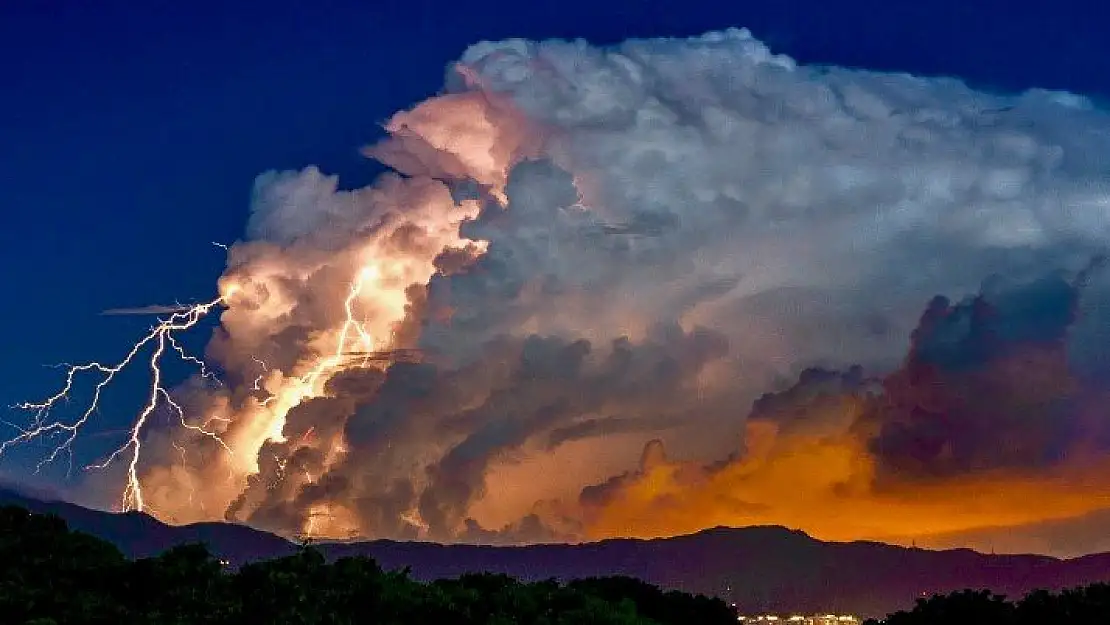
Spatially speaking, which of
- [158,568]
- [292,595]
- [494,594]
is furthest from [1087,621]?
[158,568]

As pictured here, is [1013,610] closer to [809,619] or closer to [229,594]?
[229,594]

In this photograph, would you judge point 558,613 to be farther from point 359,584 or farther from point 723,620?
point 723,620

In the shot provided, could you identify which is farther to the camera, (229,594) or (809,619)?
(809,619)

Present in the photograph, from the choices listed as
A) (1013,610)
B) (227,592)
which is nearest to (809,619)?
(1013,610)

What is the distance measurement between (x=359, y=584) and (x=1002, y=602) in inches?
1124

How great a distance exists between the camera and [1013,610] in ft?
165

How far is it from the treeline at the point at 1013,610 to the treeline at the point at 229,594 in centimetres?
1614

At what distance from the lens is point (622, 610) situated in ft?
134

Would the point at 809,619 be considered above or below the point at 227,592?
above

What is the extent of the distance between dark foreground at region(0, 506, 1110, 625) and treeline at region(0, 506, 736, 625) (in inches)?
1.4

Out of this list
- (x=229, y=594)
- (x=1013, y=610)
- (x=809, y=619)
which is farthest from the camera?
(x=809, y=619)

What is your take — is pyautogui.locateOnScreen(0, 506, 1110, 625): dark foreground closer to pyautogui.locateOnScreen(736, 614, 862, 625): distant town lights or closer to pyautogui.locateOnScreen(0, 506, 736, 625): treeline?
pyautogui.locateOnScreen(0, 506, 736, 625): treeline

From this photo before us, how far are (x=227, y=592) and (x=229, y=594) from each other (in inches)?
8.3

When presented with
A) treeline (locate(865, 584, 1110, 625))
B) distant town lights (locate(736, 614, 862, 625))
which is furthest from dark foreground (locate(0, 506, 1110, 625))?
distant town lights (locate(736, 614, 862, 625))
